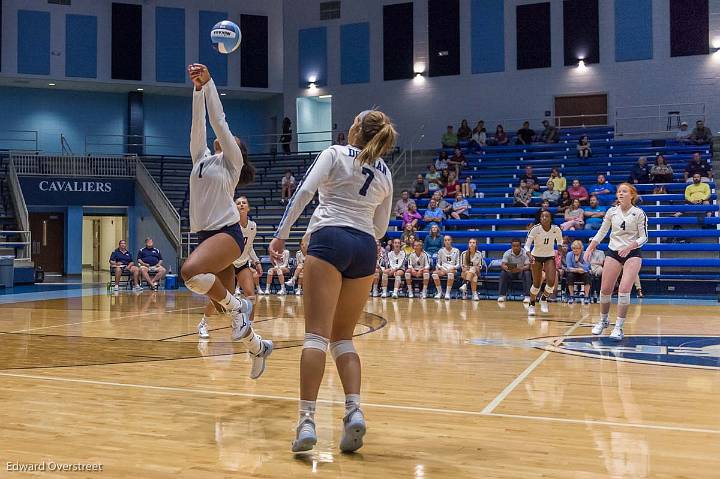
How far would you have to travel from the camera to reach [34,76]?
86.8ft

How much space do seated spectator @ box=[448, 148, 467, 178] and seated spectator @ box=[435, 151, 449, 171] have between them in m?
0.15

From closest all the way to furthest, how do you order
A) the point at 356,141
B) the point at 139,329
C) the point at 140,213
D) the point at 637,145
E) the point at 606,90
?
the point at 356,141 → the point at 139,329 → the point at 637,145 → the point at 606,90 → the point at 140,213

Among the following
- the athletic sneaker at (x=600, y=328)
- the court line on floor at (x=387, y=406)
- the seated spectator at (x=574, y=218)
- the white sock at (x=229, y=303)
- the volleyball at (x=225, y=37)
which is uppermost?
the volleyball at (x=225, y=37)

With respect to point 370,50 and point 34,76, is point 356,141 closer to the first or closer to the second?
point 370,50

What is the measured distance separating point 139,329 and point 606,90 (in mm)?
18296

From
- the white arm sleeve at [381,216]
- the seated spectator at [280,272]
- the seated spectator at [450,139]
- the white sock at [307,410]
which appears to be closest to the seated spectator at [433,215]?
the seated spectator at [280,272]

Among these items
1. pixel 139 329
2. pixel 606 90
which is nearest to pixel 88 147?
pixel 606 90

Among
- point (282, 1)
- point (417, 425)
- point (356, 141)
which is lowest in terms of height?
point (417, 425)

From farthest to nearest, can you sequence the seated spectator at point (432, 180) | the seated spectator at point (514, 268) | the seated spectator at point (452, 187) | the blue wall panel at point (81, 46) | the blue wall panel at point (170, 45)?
the blue wall panel at point (170, 45)
the blue wall panel at point (81, 46)
the seated spectator at point (432, 180)
the seated spectator at point (452, 187)
the seated spectator at point (514, 268)

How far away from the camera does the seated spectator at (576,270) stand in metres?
14.8

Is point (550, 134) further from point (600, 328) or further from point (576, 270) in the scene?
point (600, 328)

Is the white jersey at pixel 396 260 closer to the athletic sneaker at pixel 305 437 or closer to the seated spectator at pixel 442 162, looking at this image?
the seated spectator at pixel 442 162

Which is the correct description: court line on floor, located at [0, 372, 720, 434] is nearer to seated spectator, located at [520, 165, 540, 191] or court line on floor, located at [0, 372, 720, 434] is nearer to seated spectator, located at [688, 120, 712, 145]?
seated spectator, located at [520, 165, 540, 191]

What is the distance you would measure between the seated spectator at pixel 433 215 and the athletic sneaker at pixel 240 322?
496 inches
